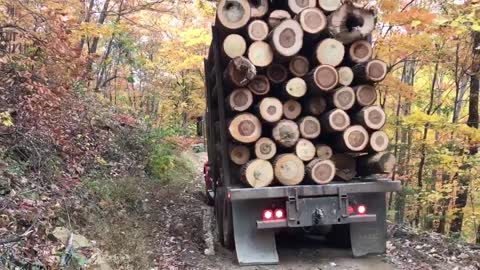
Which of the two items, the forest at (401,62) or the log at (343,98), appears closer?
the log at (343,98)

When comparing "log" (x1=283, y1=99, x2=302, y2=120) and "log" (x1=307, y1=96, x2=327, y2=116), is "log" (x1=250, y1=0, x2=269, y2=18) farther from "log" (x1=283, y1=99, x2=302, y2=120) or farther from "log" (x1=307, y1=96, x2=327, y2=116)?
"log" (x1=307, y1=96, x2=327, y2=116)

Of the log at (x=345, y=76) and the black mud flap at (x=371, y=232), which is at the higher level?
the log at (x=345, y=76)

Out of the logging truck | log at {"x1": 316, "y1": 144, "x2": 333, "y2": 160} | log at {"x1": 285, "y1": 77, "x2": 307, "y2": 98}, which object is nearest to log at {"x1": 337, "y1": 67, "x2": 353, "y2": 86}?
the logging truck

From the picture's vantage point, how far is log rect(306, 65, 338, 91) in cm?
598

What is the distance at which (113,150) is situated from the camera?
10453mm

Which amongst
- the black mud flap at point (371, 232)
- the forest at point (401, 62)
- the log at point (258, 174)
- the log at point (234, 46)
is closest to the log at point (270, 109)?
the log at point (258, 174)

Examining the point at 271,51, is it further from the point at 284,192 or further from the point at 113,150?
the point at 113,150

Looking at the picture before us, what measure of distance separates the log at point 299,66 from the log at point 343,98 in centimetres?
49

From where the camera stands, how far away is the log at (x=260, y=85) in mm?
6117

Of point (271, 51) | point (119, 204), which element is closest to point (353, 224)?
point (271, 51)

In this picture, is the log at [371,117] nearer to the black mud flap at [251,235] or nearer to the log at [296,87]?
the log at [296,87]

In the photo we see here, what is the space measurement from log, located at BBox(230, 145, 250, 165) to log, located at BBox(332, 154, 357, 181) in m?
1.21

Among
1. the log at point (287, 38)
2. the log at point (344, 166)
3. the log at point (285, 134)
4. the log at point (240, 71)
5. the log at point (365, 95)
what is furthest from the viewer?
the log at point (344, 166)

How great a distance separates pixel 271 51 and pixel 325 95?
972 mm
